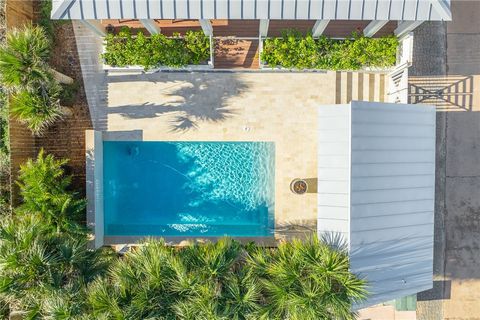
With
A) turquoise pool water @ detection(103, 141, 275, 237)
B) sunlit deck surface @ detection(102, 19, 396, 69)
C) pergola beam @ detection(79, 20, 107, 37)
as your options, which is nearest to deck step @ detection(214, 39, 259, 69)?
sunlit deck surface @ detection(102, 19, 396, 69)

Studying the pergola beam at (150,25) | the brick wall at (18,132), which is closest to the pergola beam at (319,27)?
the pergola beam at (150,25)

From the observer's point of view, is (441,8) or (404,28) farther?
(404,28)

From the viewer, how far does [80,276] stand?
1059 centimetres

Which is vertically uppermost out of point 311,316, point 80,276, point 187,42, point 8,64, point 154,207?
point 187,42

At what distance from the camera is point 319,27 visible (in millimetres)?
11609

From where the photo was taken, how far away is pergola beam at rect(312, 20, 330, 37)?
11162 millimetres

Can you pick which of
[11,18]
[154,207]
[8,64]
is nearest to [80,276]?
[154,207]

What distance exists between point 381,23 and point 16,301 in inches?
562

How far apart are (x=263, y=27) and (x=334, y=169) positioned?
212 inches

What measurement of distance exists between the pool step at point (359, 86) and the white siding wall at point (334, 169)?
2714mm

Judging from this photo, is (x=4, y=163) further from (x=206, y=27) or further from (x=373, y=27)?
(x=373, y=27)

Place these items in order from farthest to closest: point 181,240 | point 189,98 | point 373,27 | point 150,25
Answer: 1. point 181,240
2. point 189,98
3. point 373,27
4. point 150,25

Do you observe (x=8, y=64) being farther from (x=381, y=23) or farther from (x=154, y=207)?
(x=381, y=23)

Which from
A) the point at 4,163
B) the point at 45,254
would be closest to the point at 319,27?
the point at 45,254
